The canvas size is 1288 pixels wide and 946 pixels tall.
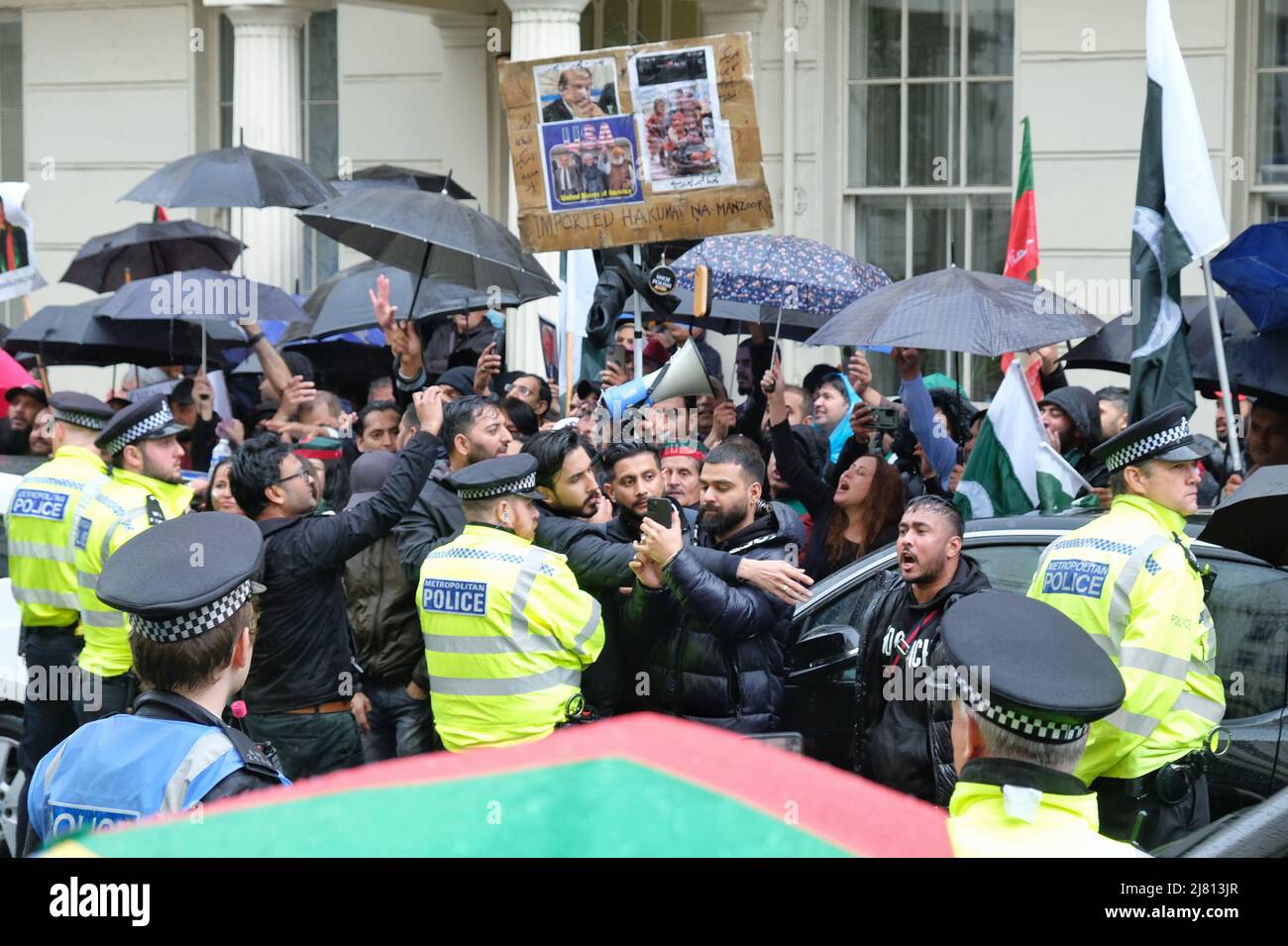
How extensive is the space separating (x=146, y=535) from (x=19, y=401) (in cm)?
729

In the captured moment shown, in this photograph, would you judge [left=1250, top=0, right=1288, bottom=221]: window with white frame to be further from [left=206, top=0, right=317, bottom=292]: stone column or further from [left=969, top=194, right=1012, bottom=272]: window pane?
[left=206, top=0, right=317, bottom=292]: stone column

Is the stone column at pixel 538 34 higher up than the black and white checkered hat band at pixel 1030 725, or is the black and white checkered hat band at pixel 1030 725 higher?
the stone column at pixel 538 34

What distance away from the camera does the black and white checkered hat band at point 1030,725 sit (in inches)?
113

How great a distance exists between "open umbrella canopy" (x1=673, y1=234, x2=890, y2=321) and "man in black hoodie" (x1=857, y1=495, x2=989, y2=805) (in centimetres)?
344

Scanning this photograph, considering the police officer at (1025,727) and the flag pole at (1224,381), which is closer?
the police officer at (1025,727)

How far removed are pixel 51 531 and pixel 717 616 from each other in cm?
287

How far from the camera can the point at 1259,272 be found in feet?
23.2

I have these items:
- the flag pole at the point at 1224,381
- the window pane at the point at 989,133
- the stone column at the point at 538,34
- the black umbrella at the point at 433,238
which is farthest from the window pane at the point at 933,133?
the flag pole at the point at 1224,381

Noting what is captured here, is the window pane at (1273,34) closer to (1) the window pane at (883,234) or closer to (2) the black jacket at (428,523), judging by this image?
(1) the window pane at (883,234)

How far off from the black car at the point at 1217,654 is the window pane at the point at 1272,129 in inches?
284

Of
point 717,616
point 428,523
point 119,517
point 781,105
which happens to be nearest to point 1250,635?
point 717,616

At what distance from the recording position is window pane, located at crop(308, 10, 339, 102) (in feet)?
50.2
